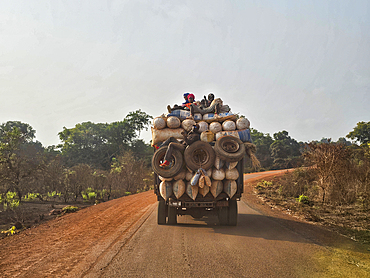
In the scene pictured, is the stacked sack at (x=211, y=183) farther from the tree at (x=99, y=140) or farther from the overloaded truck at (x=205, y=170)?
the tree at (x=99, y=140)

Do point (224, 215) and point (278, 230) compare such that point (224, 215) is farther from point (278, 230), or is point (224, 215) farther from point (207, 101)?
point (207, 101)

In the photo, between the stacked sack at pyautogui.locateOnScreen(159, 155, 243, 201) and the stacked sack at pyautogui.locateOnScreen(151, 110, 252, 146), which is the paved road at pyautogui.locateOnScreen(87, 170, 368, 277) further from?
the stacked sack at pyautogui.locateOnScreen(151, 110, 252, 146)

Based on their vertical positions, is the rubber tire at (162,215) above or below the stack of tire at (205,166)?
below

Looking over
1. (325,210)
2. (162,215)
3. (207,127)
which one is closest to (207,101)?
(207,127)

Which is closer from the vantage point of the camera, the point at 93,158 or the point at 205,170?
the point at 205,170

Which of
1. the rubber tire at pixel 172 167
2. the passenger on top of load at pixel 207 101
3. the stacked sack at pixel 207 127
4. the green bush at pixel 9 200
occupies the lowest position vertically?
the green bush at pixel 9 200

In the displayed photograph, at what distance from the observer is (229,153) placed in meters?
7.16

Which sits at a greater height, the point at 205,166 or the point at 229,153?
the point at 229,153

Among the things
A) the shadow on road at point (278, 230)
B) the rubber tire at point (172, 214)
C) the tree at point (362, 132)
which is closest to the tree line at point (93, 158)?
the tree at point (362, 132)

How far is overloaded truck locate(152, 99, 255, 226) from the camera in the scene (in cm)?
716

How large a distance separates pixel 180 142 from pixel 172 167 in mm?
885

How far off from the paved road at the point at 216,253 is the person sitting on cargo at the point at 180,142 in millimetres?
1898

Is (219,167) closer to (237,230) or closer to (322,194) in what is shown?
(237,230)

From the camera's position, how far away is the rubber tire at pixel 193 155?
7145 millimetres
